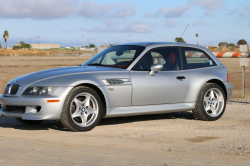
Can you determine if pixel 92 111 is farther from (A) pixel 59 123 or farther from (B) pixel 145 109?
(A) pixel 59 123

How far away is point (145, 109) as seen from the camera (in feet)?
22.5

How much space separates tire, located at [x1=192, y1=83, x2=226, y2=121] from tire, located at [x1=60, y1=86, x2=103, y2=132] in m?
2.17

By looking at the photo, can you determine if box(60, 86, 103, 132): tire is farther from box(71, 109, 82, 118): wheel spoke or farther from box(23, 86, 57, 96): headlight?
box(23, 86, 57, 96): headlight

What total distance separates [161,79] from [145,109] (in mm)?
637

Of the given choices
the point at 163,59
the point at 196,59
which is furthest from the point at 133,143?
the point at 196,59

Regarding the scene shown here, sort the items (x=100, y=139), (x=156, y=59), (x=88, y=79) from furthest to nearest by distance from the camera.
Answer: (x=156, y=59) → (x=88, y=79) → (x=100, y=139)

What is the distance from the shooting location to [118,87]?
654 cm

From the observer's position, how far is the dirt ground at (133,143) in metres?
4.51

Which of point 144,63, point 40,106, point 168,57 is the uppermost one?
point 168,57

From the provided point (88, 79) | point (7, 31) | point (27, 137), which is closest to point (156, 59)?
point (88, 79)

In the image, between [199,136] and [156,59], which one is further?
[156,59]

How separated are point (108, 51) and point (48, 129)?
1.99 meters

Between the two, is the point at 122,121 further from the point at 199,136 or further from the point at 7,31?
the point at 7,31

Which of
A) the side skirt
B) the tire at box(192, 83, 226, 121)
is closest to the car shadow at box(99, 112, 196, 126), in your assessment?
the tire at box(192, 83, 226, 121)
